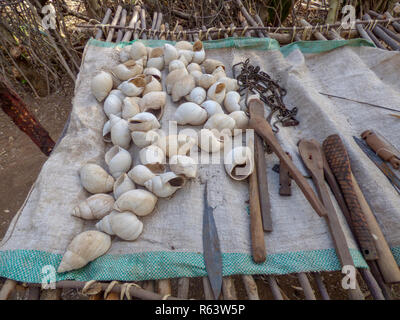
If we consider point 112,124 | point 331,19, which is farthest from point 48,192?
point 331,19

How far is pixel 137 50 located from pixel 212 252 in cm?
114

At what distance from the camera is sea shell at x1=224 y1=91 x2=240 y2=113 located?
1.19 meters

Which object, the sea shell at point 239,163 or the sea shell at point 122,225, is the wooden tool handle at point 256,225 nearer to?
the sea shell at point 239,163

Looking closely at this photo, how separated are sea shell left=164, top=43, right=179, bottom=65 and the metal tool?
3.23 feet

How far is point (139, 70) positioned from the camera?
1329 mm

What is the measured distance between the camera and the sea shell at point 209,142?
3.35 feet

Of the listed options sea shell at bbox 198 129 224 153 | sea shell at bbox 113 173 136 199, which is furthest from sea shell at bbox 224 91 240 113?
sea shell at bbox 113 173 136 199

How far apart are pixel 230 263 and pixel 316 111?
0.81 m

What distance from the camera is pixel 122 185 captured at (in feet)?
2.94

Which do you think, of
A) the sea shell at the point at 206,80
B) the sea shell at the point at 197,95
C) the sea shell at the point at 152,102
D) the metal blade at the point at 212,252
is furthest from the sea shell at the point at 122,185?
the sea shell at the point at 206,80

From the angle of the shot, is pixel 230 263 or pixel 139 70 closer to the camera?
pixel 230 263

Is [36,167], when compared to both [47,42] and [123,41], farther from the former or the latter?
[123,41]

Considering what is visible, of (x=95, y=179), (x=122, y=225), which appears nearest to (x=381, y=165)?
(x=122, y=225)

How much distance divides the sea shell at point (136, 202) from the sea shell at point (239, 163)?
0.31 metres
